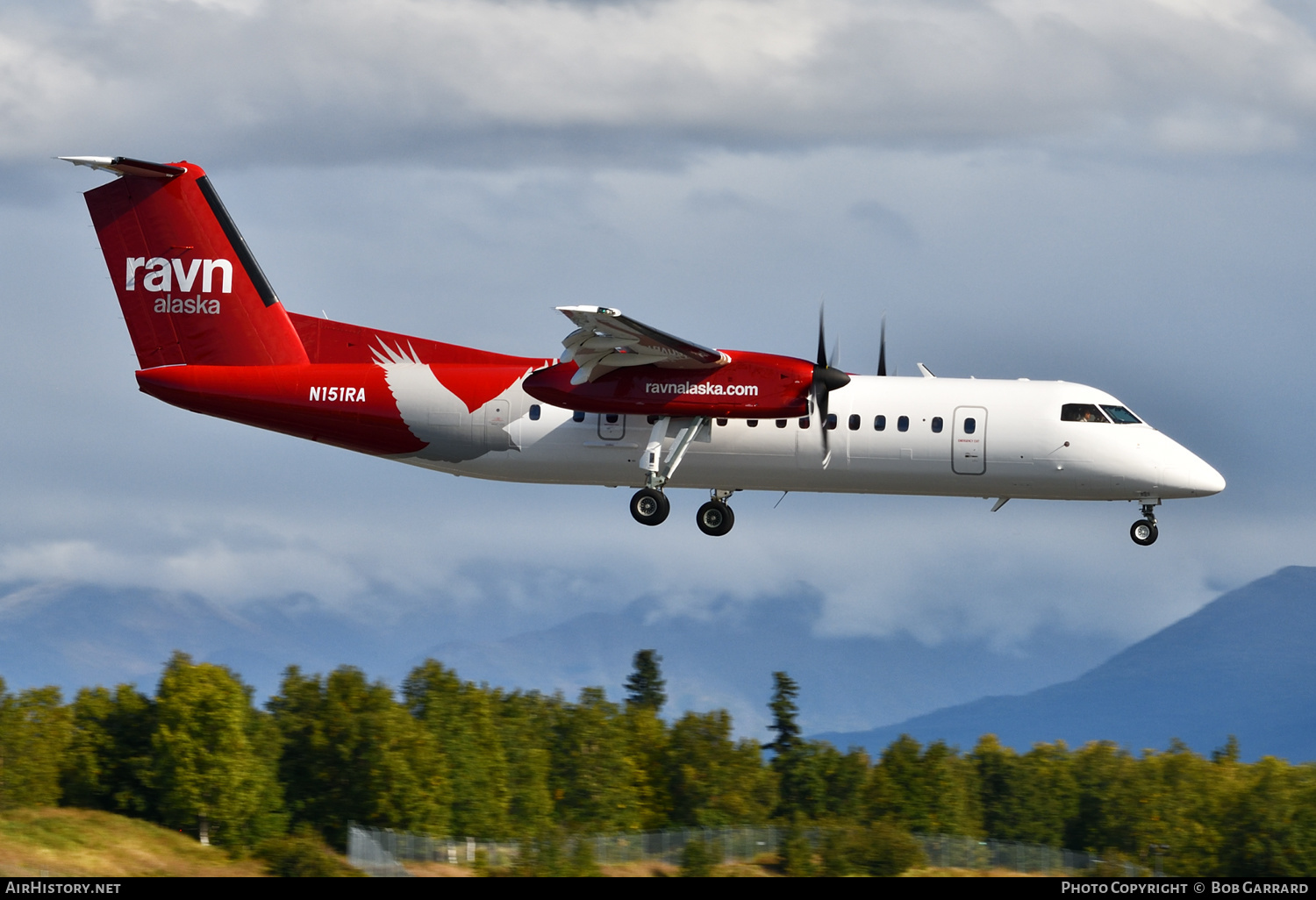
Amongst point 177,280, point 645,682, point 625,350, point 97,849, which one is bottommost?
point 97,849

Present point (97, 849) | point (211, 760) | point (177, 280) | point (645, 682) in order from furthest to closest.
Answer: point (645, 682) → point (211, 760) → point (97, 849) → point (177, 280)

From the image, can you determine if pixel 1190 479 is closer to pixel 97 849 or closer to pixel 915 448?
pixel 915 448

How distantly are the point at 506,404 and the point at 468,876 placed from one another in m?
38.3

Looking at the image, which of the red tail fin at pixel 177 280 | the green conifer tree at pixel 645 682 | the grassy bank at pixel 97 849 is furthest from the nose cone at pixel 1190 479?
the green conifer tree at pixel 645 682

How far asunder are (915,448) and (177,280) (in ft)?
53.8

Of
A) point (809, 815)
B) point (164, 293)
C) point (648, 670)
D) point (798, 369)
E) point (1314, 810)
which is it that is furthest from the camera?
point (648, 670)

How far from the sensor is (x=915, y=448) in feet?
107

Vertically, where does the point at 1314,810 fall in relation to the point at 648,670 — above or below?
below

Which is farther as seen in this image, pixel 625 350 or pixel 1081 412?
pixel 1081 412

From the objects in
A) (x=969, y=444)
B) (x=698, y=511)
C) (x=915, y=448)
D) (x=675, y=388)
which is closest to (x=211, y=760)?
(x=698, y=511)

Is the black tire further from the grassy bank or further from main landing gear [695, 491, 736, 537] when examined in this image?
the grassy bank

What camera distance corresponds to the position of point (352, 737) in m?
73.9
